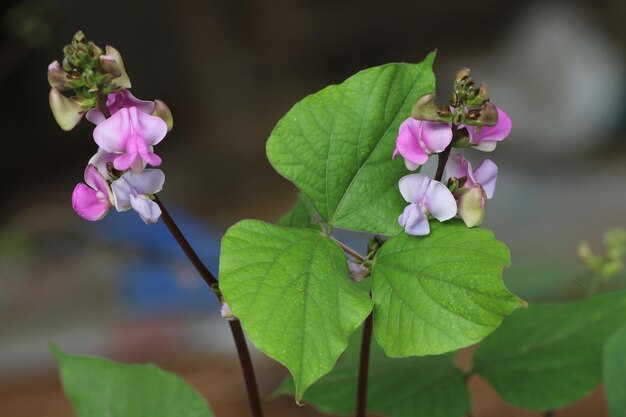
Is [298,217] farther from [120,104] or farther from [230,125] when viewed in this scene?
[230,125]

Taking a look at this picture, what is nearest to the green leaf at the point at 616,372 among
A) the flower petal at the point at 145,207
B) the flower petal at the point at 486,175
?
the flower petal at the point at 486,175

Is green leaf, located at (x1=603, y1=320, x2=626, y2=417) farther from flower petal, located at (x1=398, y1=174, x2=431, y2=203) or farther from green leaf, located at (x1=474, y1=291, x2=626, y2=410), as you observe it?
flower petal, located at (x1=398, y1=174, x2=431, y2=203)

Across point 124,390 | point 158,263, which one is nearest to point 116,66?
point 124,390

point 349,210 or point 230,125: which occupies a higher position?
point 349,210

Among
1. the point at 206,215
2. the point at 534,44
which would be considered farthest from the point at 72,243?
the point at 534,44

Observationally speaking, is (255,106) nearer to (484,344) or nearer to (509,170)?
(509,170)
